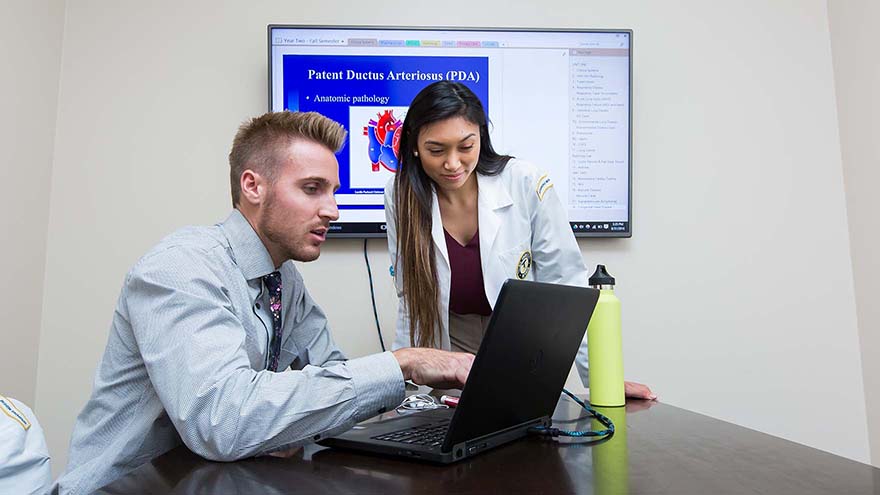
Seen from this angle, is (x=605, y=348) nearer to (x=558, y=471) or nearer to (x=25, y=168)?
(x=558, y=471)

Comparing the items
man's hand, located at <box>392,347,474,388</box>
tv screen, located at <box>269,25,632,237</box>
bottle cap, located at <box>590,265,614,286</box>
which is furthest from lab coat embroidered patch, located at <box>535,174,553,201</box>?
man's hand, located at <box>392,347,474,388</box>

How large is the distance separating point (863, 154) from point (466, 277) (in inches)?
56.7

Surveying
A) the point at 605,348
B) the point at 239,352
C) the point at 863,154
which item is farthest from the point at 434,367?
the point at 863,154

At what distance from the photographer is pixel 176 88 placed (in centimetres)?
235

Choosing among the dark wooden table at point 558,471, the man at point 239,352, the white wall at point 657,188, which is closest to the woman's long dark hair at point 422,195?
the man at point 239,352

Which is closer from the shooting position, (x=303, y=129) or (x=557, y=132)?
(x=303, y=129)

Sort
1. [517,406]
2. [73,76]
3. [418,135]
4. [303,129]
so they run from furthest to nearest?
[73,76], [418,135], [303,129], [517,406]

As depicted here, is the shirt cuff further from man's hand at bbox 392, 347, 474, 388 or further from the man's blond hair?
the man's blond hair

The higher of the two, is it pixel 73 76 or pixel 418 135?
pixel 73 76

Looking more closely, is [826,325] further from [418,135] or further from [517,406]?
[517,406]

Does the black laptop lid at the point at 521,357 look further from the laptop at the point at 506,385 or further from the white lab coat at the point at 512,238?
→ the white lab coat at the point at 512,238

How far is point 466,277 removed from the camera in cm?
186

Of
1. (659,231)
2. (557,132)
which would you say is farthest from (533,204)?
(659,231)

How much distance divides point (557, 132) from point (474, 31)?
420mm
